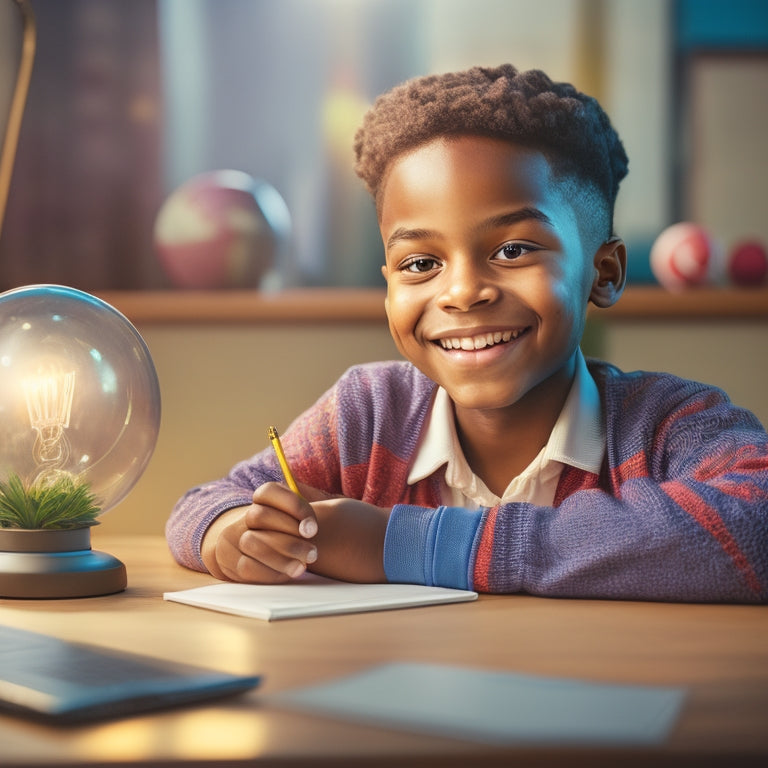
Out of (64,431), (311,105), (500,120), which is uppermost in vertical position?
(311,105)

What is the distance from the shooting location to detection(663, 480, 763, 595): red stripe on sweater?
0.88m

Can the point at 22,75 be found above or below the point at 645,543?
above

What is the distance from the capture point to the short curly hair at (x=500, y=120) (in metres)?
1.11

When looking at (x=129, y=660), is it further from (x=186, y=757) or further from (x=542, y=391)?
(x=542, y=391)

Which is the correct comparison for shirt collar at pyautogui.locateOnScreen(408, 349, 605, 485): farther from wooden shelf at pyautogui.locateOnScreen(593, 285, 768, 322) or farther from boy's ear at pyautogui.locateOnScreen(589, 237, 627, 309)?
wooden shelf at pyautogui.locateOnScreen(593, 285, 768, 322)

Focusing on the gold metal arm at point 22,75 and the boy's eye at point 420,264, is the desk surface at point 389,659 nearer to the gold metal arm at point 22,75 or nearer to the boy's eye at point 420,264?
the boy's eye at point 420,264

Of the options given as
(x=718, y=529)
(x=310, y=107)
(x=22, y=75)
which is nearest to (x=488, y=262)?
(x=718, y=529)

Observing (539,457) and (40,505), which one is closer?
(40,505)

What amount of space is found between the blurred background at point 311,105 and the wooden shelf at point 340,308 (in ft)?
1.06

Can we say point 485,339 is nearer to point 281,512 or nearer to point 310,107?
point 281,512

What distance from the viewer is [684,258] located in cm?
191

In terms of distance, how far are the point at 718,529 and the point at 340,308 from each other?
994 millimetres

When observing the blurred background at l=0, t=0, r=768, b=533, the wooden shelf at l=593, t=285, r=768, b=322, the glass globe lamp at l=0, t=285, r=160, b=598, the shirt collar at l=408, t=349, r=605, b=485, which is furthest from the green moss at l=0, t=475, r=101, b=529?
the blurred background at l=0, t=0, r=768, b=533

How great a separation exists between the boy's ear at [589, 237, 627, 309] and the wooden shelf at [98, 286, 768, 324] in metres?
0.53
